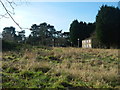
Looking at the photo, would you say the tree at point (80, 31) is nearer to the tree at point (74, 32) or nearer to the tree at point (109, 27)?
the tree at point (74, 32)

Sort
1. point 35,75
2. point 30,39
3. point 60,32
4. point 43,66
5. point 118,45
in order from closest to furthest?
point 35,75, point 43,66, point 118,45, point 30,39, point 60,32

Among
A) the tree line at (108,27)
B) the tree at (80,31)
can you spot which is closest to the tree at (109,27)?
the tree line at (108,27)

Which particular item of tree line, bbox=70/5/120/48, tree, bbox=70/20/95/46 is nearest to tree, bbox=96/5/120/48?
tree line, bbox=70/5/120/48

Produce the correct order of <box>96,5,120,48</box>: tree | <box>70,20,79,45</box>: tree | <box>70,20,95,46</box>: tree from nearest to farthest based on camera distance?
<box>96,5,120,48</box>: tree, <box>70,20,79,45</box>: tree, <box>70,20,95,46</box>: tree

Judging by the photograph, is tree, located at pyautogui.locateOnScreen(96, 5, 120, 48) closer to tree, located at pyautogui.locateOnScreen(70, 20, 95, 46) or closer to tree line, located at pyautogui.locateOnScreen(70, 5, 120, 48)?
tree line, located at pyautogui.locateOnScreen(70, 5, 120, 48)

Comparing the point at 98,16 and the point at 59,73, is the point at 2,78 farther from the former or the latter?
the point at 98,16

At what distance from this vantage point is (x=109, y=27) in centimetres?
3183

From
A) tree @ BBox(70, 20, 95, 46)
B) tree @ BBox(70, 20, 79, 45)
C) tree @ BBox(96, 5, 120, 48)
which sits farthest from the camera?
tree @ BBox(70, 20, 95, 46)

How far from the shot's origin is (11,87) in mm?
4832

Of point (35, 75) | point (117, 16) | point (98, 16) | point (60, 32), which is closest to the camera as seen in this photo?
point (35, 75)

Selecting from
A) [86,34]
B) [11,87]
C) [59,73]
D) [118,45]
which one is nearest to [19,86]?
[11,87]

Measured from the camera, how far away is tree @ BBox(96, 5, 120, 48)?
1231 inches

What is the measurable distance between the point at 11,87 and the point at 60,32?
6306 centimetres

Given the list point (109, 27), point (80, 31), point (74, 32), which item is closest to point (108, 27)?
point (109, 27)
